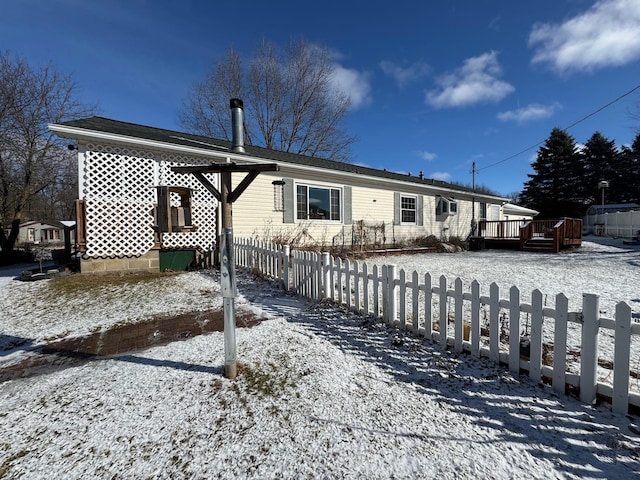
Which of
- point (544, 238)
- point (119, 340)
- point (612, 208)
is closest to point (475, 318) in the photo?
point (119, 340)

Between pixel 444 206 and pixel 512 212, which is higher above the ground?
pixel 512 212

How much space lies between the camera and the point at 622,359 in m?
1.92

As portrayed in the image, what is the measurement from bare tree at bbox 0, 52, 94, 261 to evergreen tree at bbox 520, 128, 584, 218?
45.2 m

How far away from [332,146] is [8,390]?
21.8 m

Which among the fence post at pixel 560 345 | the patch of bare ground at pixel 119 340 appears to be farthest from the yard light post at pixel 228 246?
the fence post at pixel 560 345

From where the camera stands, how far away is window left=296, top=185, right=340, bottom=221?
1014cm

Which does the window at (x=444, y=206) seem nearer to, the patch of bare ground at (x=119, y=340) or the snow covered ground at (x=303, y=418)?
the snow covered ground at (x=303, y=418)

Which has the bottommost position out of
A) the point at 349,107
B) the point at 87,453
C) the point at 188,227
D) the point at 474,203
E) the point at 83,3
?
the point at 87,453

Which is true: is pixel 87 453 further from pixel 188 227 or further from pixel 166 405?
pixel 188 227

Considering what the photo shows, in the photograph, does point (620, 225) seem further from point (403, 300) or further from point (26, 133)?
point (26, 133)

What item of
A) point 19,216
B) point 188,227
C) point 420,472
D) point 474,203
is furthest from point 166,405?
point 19,216

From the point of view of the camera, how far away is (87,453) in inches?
66.3

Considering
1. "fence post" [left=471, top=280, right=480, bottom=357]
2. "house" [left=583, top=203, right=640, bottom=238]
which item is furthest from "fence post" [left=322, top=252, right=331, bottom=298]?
"house" [left=583, top=203, right=640, bottom=238]

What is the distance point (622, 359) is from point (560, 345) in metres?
0.33
